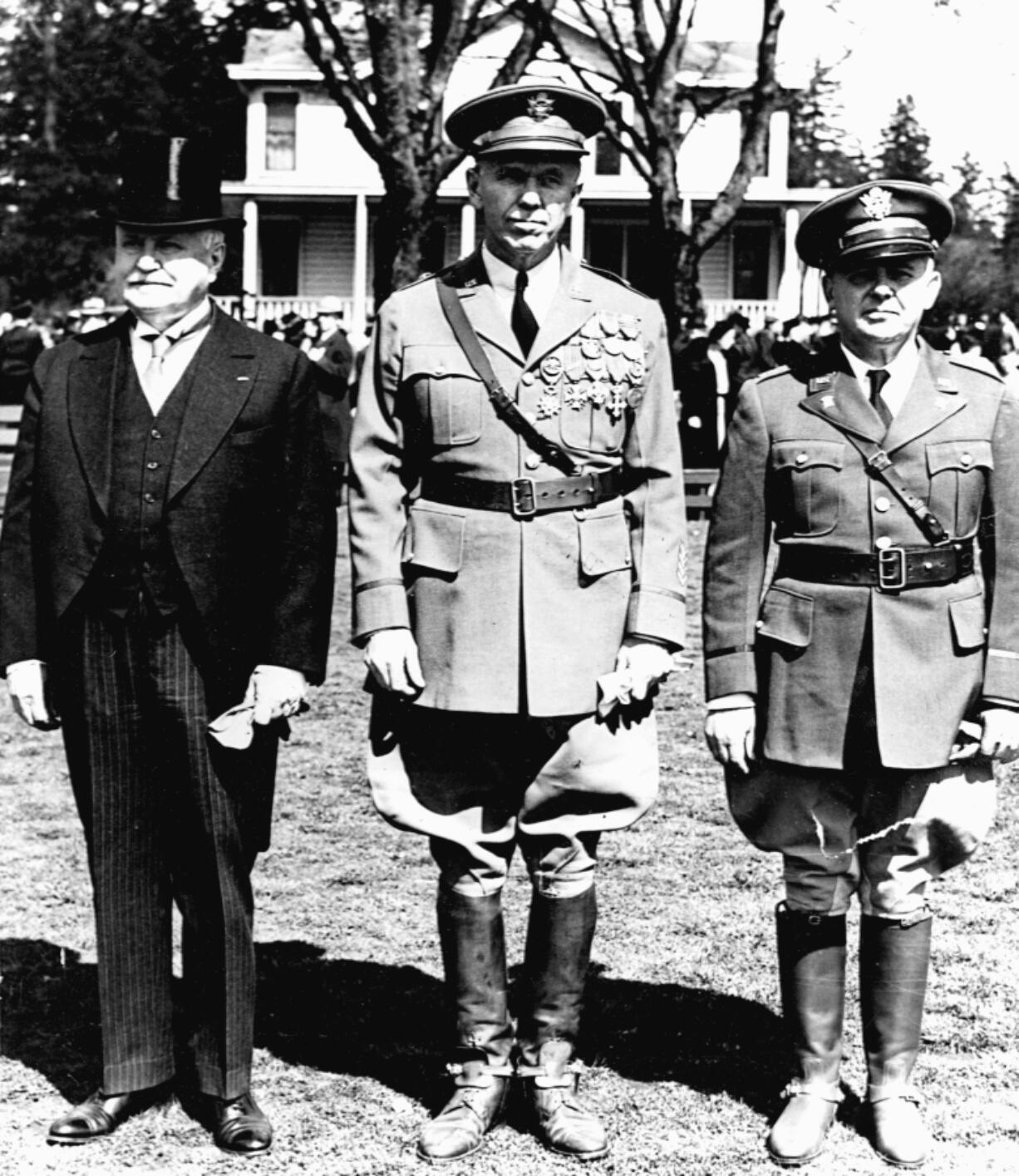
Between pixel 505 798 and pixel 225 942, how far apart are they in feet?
2.41

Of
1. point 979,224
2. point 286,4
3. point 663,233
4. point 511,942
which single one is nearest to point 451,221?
point 663,233

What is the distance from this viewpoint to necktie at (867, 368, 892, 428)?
4059 millimetres

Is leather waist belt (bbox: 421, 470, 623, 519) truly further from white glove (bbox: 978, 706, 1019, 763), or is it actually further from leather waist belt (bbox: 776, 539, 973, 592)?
white glove (bbox: 978, 706, 1019, 763)

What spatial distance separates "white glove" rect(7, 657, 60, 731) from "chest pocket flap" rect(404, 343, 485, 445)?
1068 mm

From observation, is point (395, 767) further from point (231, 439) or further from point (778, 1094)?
point (778, 1094)

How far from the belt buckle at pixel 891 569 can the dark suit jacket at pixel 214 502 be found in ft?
4.15

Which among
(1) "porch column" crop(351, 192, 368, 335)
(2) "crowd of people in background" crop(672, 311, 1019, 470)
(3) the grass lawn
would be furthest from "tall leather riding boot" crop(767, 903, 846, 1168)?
(1) "porch column" crop(351, 192, 368, 335)

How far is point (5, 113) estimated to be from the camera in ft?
191

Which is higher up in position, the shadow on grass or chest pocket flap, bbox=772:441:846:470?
chest pocket flap, bbox=772:441:846:470

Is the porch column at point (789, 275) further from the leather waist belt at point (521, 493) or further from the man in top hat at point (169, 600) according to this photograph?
the man in top hat at point (169, 600)

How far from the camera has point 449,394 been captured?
4.11m

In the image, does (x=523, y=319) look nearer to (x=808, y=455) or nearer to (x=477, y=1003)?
(x=808, y=455)

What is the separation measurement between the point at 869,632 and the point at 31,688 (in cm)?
194

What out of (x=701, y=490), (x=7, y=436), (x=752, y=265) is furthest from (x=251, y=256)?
(x=701, y=490)
